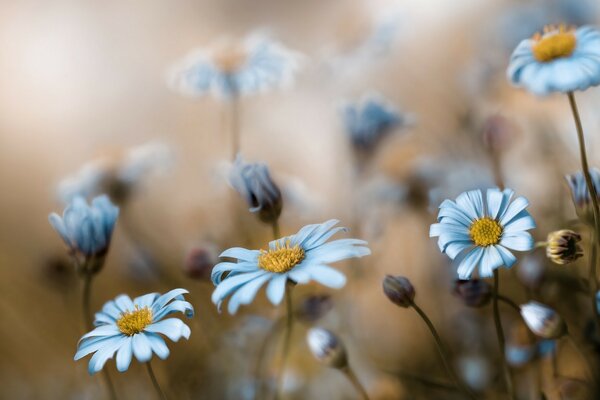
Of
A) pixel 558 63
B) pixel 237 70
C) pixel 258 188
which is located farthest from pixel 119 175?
pixel 558 63

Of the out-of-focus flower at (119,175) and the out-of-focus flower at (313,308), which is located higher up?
the out-of-focus flower at (119,175)

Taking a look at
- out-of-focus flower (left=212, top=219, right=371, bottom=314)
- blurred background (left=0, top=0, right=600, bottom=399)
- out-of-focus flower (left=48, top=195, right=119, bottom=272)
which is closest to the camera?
out-of-focus flower (left=212, top=219, right=371, bottom=314)

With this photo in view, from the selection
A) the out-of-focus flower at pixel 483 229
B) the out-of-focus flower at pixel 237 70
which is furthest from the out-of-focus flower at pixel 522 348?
the out-of-focus flower at pixel 237 70

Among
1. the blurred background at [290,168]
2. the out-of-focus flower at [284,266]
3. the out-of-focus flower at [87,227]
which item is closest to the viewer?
the out-of-focus flower at [284,266]

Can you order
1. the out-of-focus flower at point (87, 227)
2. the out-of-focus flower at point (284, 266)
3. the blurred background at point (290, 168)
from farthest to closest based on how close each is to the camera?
the blurred background at point (290, 168) → the out-of-focus flower at point (87, 227) → the out-of-focus flower at point (284, 266)

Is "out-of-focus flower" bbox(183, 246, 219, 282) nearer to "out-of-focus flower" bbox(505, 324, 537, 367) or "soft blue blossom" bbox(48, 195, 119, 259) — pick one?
"soft blue blossom" bbox(48, 195, 119, 259)

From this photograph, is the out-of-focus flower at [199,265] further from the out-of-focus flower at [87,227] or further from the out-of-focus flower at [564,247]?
the out-of-focus flower at [564,247]

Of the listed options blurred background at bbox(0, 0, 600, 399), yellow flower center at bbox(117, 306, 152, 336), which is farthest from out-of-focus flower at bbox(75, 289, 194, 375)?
blurred background at bbox(0, 0, 600, 399)
